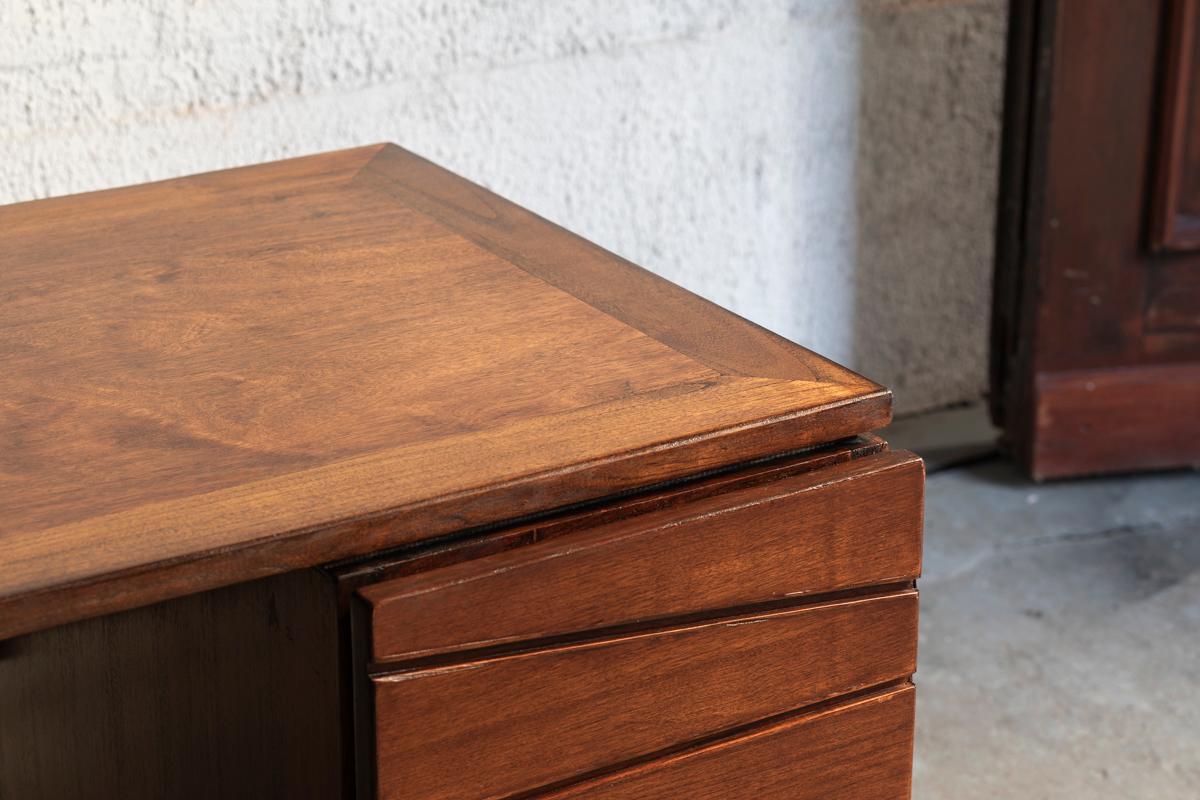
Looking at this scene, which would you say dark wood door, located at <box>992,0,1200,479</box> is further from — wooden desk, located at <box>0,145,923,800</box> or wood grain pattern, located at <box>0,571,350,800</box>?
wood grain pattern, located at <box>0,571,350,800</box>

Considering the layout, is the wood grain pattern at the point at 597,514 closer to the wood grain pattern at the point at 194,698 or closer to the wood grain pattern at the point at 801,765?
the wood grain pattern at the point at 194,698

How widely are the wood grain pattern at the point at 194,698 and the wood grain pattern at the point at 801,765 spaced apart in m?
0.14

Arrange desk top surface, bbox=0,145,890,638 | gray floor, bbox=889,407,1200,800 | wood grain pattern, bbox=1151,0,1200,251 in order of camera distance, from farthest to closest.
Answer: wood grain pattern, bbox=1151,0,1200,251
gray floor, bbox=889,407,1200,800
desk top surface, bbox=0,145,890,638

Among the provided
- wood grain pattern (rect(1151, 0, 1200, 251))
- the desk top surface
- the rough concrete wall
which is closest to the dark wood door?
wood grain pattern (rect(1151, 0, 1200, 251))

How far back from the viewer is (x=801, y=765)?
0.87 meters

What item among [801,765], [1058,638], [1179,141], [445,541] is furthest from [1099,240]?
[445,541]

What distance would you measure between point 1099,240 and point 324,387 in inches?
56.9

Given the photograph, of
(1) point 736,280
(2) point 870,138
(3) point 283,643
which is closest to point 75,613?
(3) point 283,643

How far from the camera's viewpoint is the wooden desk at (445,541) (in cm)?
73

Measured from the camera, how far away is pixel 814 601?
33.5 inches

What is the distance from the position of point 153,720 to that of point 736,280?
1.30 m

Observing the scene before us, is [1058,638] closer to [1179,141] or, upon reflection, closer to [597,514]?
[1179,141]

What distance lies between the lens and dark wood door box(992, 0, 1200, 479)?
1937mm

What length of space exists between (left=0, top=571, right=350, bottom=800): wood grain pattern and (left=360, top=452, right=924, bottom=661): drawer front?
2.2 inches
